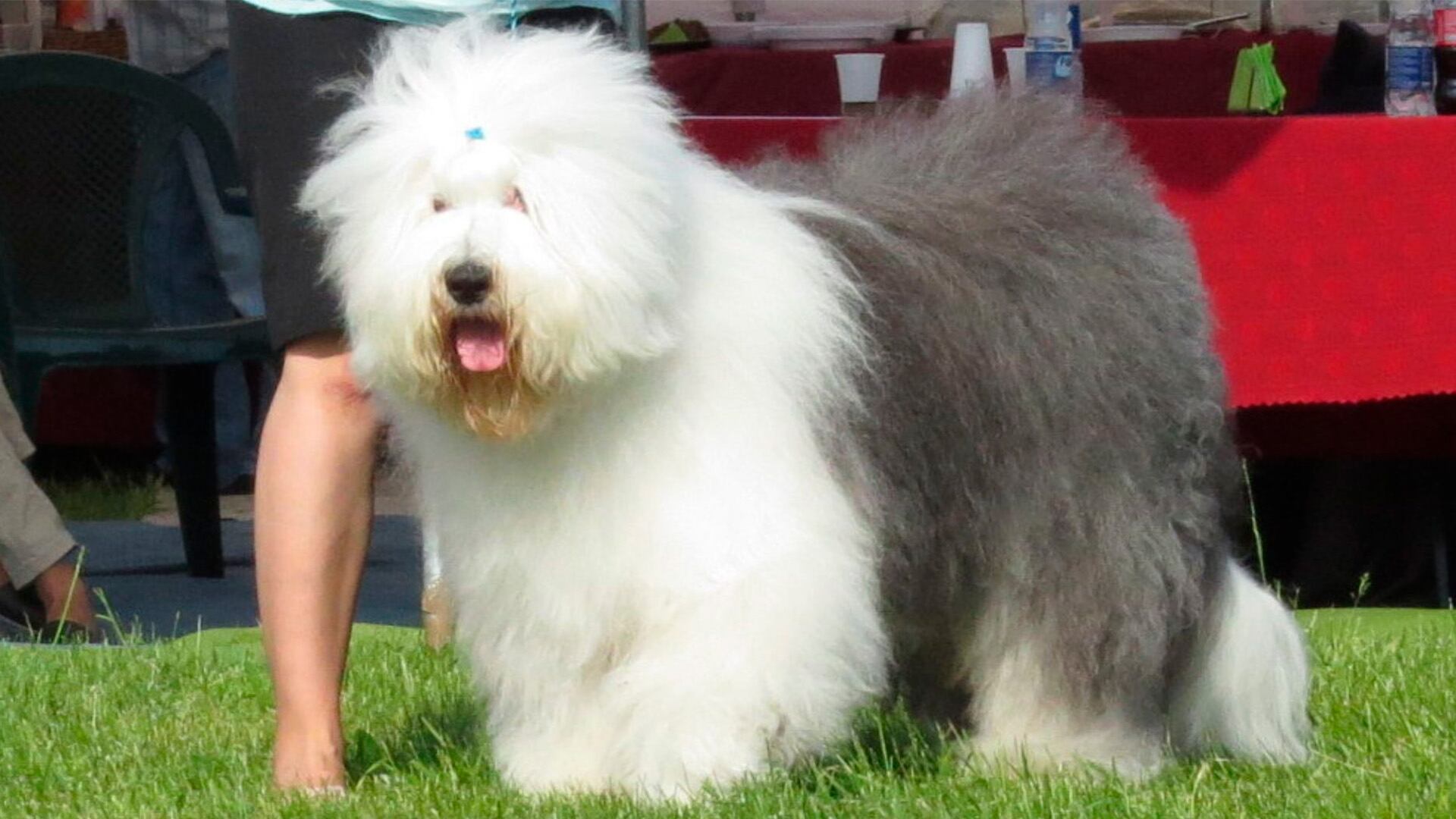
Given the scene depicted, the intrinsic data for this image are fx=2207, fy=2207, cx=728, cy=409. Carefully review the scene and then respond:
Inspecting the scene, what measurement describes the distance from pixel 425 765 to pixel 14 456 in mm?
2032

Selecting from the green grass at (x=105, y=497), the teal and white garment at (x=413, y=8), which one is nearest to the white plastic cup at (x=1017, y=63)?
the teal and white garment at (x=413, y=8)

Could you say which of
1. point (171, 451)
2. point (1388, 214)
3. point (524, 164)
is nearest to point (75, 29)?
point (171, 451)

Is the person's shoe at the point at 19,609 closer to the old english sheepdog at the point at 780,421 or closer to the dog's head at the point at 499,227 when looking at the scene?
the old english sheepdog at the point at 780,421

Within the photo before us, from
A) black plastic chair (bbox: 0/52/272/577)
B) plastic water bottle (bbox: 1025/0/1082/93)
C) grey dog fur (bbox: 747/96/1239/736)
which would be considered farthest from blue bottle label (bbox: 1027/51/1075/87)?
black plastic chair (bbox: 0/52/272/577)

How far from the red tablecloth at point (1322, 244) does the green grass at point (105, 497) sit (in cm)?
426

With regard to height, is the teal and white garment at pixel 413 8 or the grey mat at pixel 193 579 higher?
the teal and white garment at pixel 413 8

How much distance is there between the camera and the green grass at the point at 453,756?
330 centimetres

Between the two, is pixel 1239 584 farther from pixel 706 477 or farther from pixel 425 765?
pixel 425 765

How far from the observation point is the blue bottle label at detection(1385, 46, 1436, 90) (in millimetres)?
5043

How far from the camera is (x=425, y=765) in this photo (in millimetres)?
3732

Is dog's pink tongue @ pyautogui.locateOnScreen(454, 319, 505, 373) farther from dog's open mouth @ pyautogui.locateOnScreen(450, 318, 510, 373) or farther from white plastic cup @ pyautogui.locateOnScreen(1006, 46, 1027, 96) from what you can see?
white plastic cup @ pyautogui.locateOnScreen(1006, 46, 1027, 96)

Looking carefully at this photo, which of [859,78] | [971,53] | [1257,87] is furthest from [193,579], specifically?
[1257,87]

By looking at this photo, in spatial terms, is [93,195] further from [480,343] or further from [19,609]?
[480,343]

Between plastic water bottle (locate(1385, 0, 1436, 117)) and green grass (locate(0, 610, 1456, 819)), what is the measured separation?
3.84 ft
